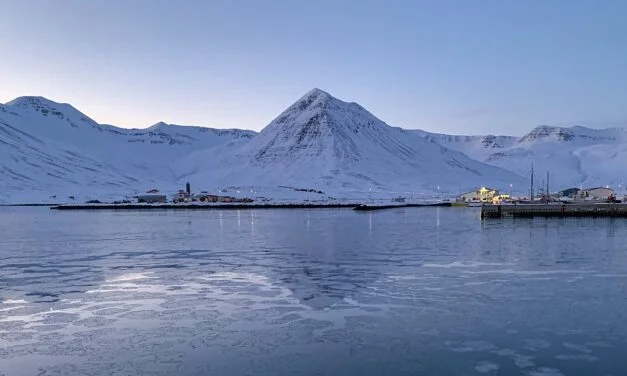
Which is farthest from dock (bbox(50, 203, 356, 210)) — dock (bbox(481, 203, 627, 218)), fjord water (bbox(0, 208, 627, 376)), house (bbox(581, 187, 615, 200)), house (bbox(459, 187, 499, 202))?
fjord water (bbox(0, 208, 627, 376))

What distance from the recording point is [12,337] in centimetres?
1831

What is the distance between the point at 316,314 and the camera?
70.1ft

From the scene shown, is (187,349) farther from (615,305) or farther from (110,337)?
(615,305)

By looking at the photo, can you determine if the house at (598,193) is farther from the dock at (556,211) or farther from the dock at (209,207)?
the dock at (556,211)

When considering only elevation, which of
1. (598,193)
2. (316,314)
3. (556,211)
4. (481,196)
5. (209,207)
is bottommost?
(316,314)

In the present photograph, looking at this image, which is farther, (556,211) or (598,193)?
(598,193)

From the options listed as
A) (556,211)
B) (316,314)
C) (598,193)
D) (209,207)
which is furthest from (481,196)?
(316,314)

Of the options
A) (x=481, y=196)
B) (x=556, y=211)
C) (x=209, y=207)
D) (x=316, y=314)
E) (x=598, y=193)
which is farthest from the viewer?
(x=481, y=196)

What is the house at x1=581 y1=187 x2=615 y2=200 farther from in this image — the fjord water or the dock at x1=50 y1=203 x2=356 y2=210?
the fjord water

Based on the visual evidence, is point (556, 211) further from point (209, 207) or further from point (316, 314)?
point (209, 207)

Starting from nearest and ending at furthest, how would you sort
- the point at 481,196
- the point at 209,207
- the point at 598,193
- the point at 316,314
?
the point at 316,314
the point at 209,207
the point at 598,193
the point at 481,196

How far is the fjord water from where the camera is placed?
52.0 feet

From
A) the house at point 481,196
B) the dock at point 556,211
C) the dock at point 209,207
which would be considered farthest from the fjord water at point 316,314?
the house at point 481,196

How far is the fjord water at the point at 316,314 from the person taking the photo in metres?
15.8
